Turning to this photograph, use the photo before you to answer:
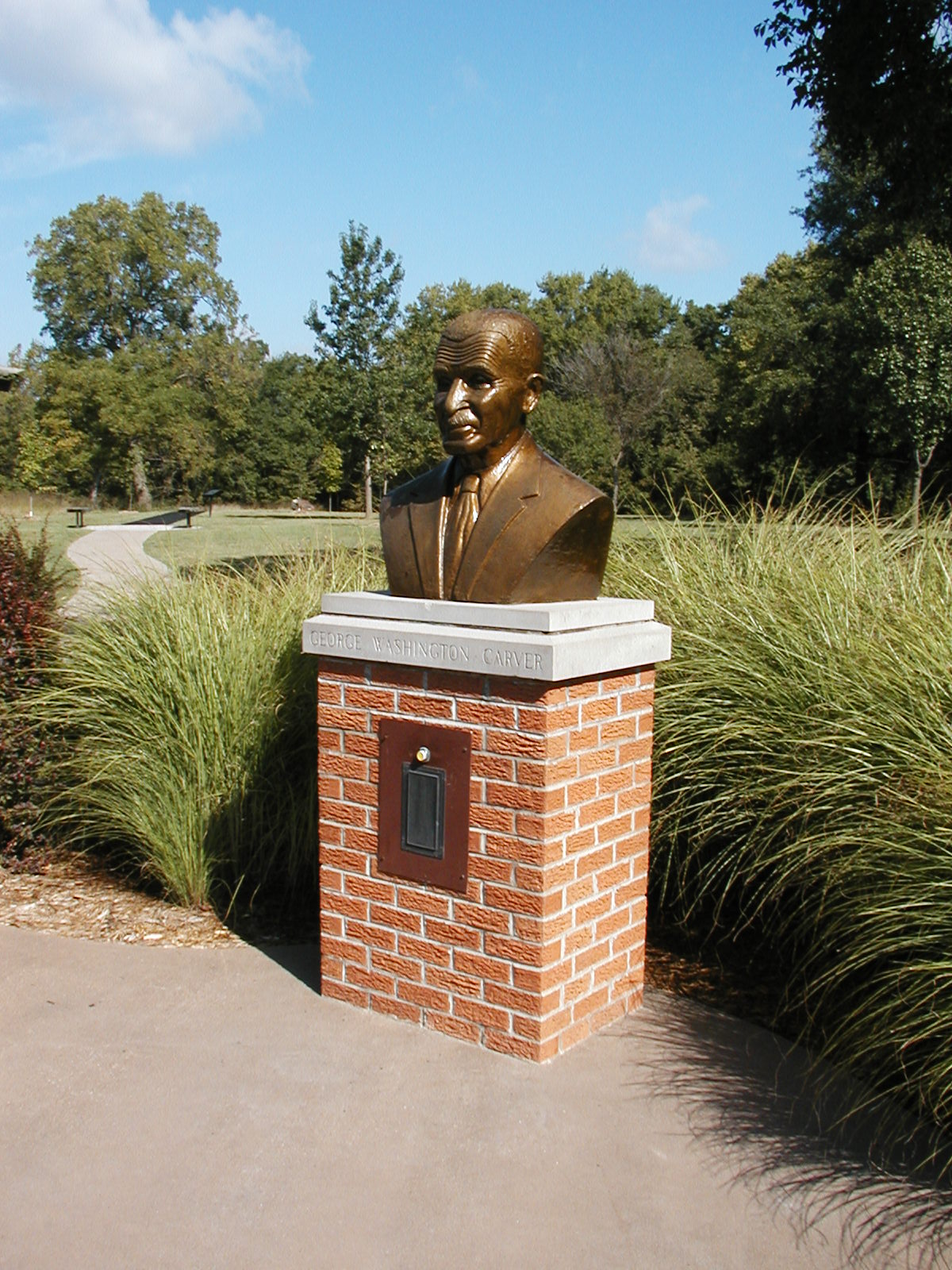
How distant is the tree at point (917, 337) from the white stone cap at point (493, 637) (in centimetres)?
1754

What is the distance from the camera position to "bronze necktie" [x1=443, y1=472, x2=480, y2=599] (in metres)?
3.84

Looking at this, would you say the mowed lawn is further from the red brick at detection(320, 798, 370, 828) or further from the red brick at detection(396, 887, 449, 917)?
the red brick at detection(396, 887, 449, 917)

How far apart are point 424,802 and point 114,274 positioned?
174ft

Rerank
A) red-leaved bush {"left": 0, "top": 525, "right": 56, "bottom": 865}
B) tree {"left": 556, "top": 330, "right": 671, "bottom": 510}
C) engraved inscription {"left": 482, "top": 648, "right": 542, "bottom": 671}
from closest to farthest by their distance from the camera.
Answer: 1. engraved inscription {"left": 482, "top": 648, "right": 542, "bottom": 671}
2. red-leaved bush {"left": 0, "top": 525, "right": 56, "bottom": 865}
3. tree {"left": 556, "top": 330, "right": 671, "bottom": 510}

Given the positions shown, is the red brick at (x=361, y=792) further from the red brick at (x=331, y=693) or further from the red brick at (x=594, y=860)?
the red brick at (x=594, y=860)

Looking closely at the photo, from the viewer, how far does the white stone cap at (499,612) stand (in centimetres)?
346

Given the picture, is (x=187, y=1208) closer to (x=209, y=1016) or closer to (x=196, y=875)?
(x=209, y=1016)

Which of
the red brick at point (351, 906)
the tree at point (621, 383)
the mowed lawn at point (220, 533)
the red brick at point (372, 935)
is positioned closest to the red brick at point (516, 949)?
the red brick at point (372, 935)

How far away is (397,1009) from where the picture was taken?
3.84m

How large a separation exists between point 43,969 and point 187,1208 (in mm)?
1811

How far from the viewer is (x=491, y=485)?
3.81 metres

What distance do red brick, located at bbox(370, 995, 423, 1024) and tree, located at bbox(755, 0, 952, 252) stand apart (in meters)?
9.05

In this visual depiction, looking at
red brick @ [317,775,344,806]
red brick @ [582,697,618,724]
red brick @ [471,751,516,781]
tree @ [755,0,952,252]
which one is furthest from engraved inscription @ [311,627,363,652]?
tree @ [755,0,952,252]

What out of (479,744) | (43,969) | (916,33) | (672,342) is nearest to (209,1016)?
(43,969)
